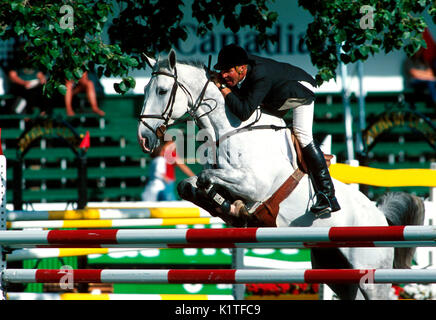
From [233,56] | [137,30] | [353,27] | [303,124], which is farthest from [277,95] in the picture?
[137,30]

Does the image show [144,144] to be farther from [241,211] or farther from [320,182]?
[320,182]

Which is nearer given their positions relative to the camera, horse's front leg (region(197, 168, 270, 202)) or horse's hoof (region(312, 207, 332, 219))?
horse's front leg (region(197, 168, 270, 202))

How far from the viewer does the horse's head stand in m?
4.99

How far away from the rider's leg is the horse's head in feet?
2.63

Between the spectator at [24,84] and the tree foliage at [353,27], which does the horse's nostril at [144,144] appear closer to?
the tree foliage at [353,27]

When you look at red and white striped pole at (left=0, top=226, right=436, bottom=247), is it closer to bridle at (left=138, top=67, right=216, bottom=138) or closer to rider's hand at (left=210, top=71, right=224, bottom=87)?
bridle at (left=138, top=67, right=216, bottom=138)

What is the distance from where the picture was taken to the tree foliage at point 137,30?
19.5ft

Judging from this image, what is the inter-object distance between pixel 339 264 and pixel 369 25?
1.90 meters

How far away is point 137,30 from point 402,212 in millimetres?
2654

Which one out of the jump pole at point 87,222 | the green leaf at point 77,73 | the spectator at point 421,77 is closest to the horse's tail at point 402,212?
the jump pole at point 87,222

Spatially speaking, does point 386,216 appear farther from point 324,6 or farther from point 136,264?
point 136,264

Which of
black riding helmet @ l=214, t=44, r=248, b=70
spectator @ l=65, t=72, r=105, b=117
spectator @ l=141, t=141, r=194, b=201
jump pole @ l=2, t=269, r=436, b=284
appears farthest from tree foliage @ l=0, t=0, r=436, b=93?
spectator @ l=65, t=72, r=105, b=117

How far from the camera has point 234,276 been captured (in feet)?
12.8
